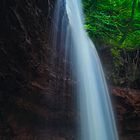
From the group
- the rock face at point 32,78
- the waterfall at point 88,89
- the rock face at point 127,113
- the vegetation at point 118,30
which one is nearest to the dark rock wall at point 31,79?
the rock face at point 32,78

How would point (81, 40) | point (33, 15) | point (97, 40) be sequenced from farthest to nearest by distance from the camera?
1. point (97, 40)
2. point (81, 40)
3. point (33, 15)

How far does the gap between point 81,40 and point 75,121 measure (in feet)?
7.91

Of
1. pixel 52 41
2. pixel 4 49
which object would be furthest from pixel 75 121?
pixel 4 49

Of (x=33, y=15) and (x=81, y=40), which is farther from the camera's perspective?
(x=81, y=40)

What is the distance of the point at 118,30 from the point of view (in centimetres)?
1206

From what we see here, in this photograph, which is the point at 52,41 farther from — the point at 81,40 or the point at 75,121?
the point at 75,121

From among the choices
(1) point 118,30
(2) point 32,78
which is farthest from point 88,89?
(1) point 118,30

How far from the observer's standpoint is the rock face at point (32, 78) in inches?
284

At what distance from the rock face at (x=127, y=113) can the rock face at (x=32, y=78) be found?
5.33ft

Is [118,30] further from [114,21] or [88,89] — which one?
[88,89]

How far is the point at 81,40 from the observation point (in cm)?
951

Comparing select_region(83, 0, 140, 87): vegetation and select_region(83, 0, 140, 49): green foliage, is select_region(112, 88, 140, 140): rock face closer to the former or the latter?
select_region(83, 0, 140, 87): vegetation

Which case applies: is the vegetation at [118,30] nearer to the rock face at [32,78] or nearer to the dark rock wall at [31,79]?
the rock face at [32,78]

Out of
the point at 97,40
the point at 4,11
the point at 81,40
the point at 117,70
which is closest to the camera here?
the point at 4,11
